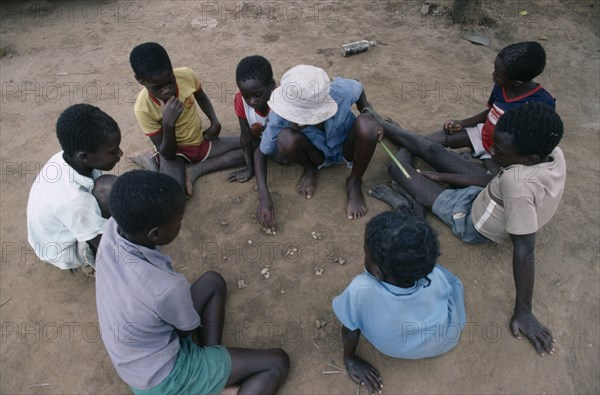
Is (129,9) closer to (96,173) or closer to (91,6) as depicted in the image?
(91,6)

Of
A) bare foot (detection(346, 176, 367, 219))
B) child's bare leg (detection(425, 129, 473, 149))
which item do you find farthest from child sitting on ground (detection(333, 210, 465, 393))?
child's bare leg (detection(425, 129, 473, 149))

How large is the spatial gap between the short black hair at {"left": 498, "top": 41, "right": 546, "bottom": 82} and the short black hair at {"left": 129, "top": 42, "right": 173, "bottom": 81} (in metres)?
2.05

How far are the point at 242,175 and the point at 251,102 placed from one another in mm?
607

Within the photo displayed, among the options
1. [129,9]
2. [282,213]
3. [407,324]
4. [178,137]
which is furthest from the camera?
[129,9]

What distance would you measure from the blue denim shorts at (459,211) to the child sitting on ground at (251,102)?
1.26 meters

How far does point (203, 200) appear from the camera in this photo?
2887 millimetres

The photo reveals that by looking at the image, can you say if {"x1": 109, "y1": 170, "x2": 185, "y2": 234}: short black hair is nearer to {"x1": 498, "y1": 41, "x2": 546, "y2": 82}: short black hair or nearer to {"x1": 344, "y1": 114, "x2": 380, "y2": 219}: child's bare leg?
{"x1": 344, "y1": 114, "x2": 380, "y2": 219}: child's bare leg

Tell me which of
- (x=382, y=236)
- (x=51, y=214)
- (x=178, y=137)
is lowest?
(x=178, y=137)

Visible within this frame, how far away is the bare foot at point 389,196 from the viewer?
2713 mm

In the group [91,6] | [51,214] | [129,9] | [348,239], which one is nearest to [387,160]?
[348,239]

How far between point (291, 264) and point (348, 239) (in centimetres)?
39

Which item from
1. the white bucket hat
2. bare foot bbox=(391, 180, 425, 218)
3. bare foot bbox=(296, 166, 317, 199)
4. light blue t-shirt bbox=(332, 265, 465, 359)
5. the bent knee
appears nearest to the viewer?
light blue t-shirt bbox=(332, 265, 465, 359)

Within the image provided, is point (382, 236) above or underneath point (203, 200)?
above

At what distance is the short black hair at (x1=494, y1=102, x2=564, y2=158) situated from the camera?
1.88 metres
